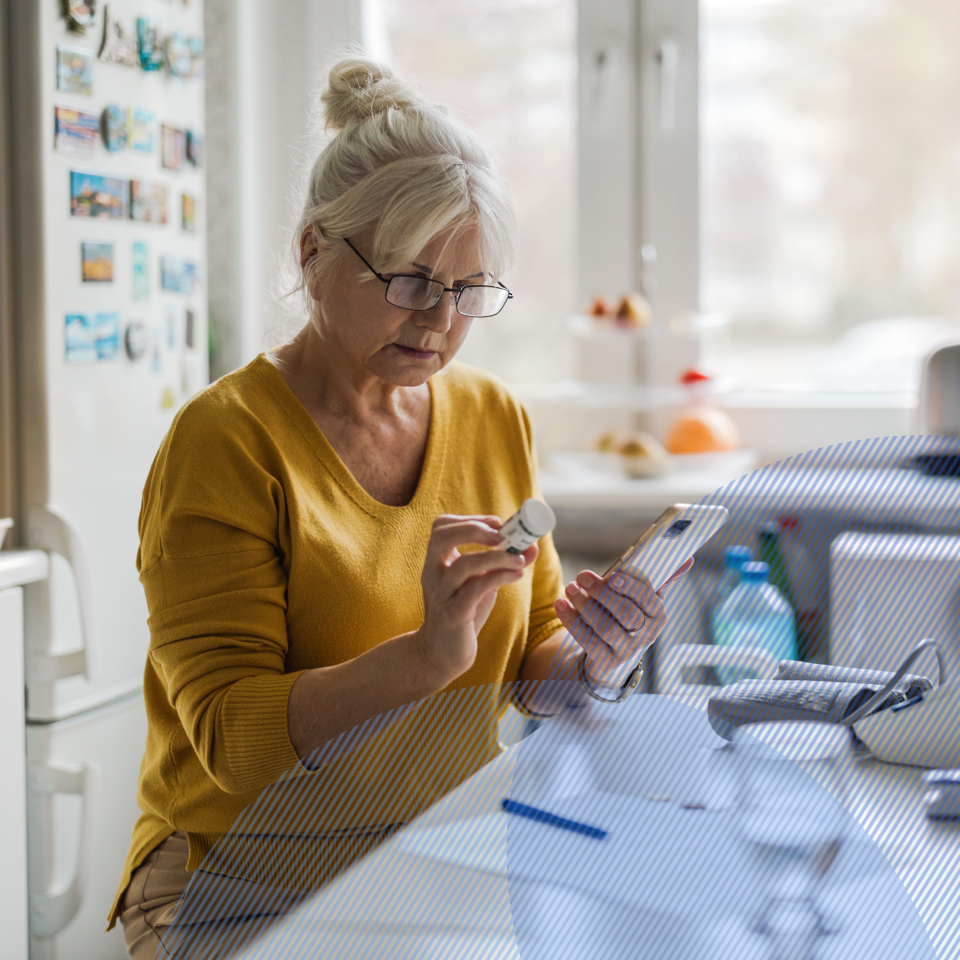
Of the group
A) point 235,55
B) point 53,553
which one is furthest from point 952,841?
→ point 235,55

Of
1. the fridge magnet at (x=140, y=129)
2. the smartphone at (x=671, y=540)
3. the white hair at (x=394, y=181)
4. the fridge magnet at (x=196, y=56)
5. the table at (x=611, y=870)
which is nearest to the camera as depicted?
the table at (x=611, y=870)

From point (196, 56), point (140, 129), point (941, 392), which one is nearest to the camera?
point (140, 129)

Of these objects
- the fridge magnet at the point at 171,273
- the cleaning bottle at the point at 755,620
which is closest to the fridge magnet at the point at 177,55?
the fridge magnet at the point at 171,273

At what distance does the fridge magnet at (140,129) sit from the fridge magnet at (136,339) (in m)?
0.21

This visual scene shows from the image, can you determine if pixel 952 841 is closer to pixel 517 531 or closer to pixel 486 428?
pixel 517 531

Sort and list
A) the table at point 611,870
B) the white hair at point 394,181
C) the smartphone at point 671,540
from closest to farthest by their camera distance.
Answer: the table at point 611,870 < the smartphone at point 671,540 < the white hair at point 394,181

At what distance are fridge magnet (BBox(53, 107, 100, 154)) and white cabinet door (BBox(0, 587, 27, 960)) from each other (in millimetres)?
512

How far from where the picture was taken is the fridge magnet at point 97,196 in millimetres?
1240

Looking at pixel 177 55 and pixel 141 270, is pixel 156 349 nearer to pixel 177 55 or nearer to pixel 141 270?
pixel 141 270

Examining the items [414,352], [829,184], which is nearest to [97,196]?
[414,352]

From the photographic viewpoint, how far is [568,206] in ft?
6.94

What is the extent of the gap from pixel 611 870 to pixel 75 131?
3.44 feet

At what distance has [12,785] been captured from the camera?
1196 mm

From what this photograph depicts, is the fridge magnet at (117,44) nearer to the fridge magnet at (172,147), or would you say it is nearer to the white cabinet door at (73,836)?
the fridge magnet at (172,147)
